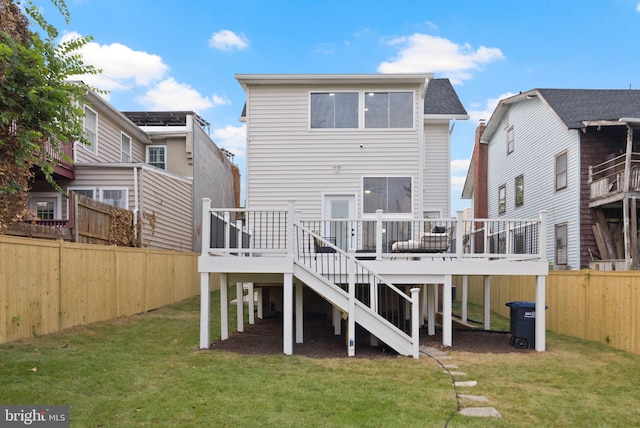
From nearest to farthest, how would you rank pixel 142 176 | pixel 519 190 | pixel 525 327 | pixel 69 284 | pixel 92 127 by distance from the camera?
pixel 525 327, pixel 69 284, pixel 142 176, pixel 92 127, pixel 519 190

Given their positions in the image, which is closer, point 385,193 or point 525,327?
point 525,327

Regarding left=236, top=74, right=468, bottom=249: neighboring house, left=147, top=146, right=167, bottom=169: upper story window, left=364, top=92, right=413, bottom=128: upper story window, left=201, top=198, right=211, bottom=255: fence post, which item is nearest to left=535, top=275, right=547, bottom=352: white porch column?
left=236, top=74, right=468, bottom=249: neighboring house

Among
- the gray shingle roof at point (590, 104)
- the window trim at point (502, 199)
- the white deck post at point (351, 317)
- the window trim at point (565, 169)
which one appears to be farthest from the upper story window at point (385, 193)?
the window trim at point (502, 199)

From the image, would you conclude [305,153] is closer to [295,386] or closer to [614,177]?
[295,386]

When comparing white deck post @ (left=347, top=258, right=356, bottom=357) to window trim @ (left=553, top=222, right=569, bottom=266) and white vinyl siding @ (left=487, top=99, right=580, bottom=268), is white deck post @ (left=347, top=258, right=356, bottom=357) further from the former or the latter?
window trim @ (left=553, top=222, right=569, bottom=266)

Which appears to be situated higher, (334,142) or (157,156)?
(157,156)

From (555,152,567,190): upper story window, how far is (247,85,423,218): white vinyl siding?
20.8ft

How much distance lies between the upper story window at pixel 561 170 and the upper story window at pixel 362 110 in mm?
6447

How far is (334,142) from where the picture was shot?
12.6 metres

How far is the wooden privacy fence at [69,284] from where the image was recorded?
7.65 m

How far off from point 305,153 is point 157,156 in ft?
32.2

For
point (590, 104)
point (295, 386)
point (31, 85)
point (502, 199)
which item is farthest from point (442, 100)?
point (31, 85)

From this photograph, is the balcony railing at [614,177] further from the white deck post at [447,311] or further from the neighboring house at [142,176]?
the neighboring house at [142,176]

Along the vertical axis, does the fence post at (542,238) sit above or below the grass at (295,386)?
above
